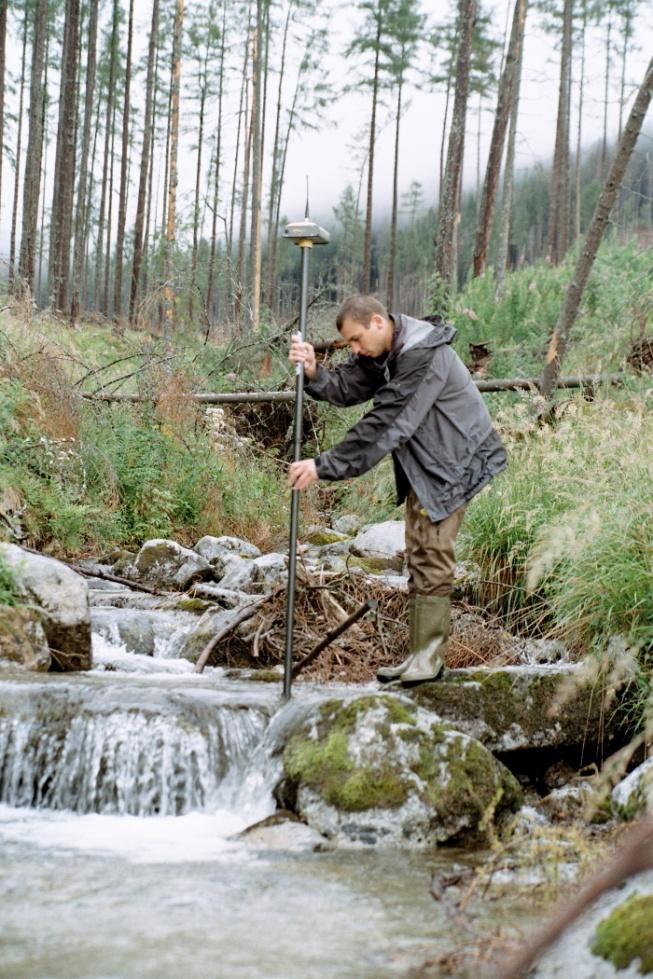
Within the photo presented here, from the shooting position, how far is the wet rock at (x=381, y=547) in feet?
26.0

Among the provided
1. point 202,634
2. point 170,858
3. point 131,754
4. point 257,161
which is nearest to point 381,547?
point 202,634

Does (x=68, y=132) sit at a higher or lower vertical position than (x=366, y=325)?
higher

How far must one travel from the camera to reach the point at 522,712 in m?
4.94

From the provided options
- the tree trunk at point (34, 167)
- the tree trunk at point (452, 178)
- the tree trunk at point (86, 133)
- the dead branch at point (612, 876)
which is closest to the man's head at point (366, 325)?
the dead branch at point (612, 876)

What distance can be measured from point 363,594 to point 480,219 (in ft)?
46.9

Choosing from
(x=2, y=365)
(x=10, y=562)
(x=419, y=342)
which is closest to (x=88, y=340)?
(x=2, y=365)

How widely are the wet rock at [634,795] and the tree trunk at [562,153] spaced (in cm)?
2284

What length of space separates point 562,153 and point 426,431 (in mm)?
24229

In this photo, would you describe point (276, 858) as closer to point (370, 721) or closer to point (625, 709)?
point (370, 721)

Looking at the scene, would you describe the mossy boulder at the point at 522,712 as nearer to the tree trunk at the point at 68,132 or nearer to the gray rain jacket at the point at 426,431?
the gray rain jacket at the point at 426,431

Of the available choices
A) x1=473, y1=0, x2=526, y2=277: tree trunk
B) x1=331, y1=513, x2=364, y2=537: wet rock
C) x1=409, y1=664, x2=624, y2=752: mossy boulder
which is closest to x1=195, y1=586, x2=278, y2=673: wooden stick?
x1=409, y1=664, x2=624, y2=752: mossy boulder

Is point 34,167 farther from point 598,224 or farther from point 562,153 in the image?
point 598,224

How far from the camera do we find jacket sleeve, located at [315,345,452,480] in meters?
4.50

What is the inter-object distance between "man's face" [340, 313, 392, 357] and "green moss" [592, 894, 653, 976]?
3016 mm
